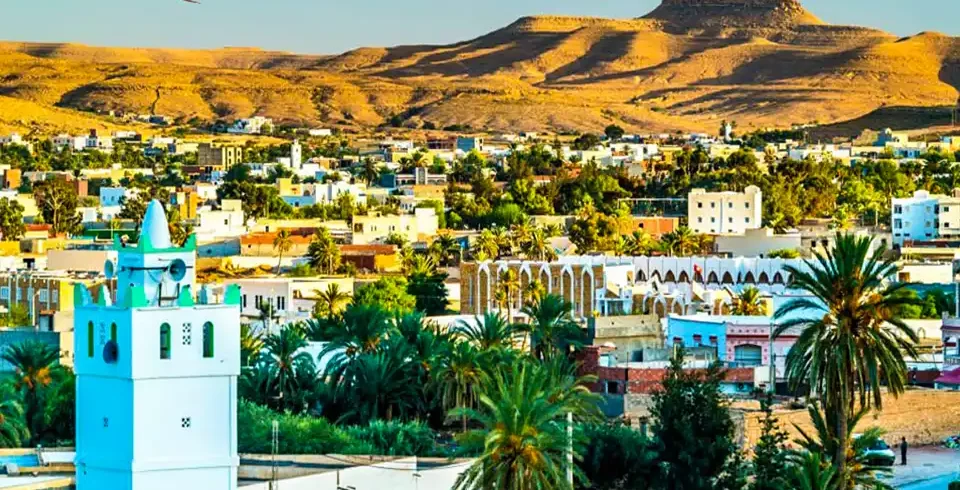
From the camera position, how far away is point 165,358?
2859 centimetres

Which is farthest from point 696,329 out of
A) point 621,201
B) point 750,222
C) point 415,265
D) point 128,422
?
point 621,201

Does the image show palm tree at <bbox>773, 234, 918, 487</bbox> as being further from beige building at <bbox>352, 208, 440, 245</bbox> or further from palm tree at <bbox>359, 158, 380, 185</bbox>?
palm tree at <bbox>359, 158, 380, 185</bbox>

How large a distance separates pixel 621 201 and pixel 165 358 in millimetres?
82977

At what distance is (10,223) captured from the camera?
8962 centimetres

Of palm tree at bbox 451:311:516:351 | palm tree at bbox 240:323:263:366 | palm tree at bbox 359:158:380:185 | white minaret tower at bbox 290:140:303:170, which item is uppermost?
white minaret tower at bbox 290:140:303:170

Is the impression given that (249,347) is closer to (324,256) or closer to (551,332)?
(551,332)

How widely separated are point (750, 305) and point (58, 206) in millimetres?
42660

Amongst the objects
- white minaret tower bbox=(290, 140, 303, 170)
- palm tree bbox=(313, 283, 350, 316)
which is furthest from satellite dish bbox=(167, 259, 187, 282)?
white minaret tower bbox=(290, 140, 303, 170)

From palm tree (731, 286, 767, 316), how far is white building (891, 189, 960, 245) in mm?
32274

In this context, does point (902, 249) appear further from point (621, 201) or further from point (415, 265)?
point (621, 201)

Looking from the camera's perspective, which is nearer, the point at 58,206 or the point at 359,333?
the point at 359,333

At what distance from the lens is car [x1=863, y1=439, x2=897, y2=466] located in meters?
43.4

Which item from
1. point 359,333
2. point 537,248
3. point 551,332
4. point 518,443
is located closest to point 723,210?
point 537,248

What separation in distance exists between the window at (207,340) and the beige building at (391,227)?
61.6 meters
